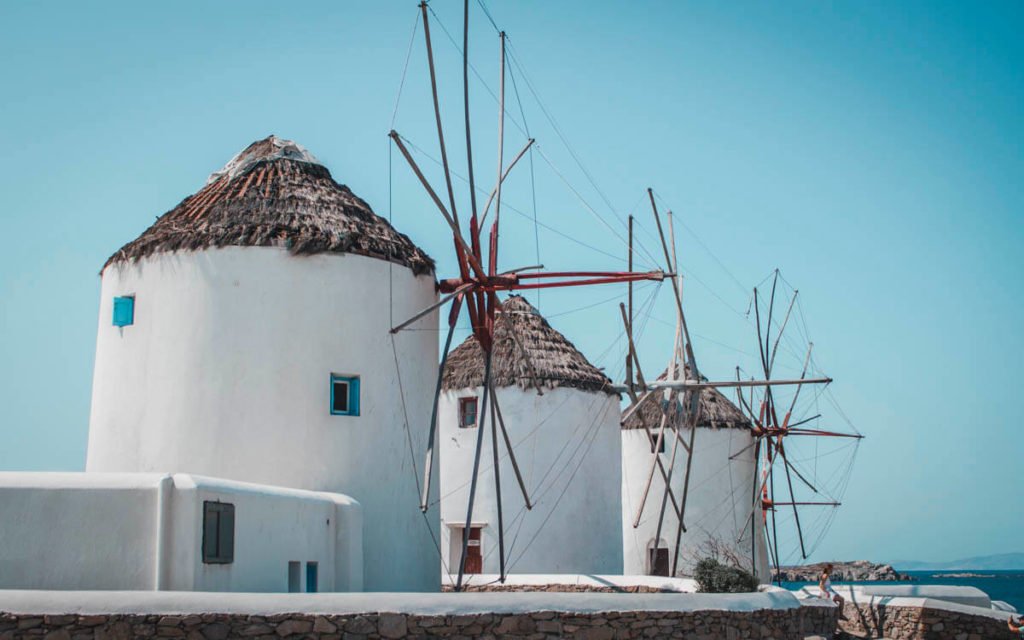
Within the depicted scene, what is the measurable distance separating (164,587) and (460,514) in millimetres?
→ 13415

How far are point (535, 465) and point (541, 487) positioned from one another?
0.50 metres

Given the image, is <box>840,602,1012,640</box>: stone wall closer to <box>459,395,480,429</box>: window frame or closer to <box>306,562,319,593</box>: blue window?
<box>459,395,480,429</box>: window frame

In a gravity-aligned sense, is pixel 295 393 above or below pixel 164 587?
above

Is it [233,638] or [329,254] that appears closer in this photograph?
[233,638]

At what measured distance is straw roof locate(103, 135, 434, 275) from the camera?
17.7 metres

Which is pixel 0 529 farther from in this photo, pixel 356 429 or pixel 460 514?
pixel 460 514

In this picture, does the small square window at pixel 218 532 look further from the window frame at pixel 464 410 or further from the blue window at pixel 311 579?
→ the window frame at pixel 464 410

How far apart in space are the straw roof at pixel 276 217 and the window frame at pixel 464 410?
286 inches

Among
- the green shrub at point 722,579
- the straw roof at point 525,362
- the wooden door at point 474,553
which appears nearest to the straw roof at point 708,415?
the straw roof at point 525,362

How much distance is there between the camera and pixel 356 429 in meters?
17.9

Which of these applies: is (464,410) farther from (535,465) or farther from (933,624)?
(933,624)

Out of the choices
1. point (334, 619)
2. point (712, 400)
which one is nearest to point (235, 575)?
point (334, 619)

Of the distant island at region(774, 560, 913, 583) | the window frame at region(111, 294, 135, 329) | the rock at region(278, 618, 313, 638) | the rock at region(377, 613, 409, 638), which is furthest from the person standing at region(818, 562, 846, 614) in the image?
the distant island at region(774, 560, 913, 583)

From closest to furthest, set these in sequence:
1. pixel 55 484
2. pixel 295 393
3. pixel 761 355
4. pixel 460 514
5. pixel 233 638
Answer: pixel 233 638 < pixel 55 484 < pixel 295 393 < pixel 460 514 < pixel 761 355
